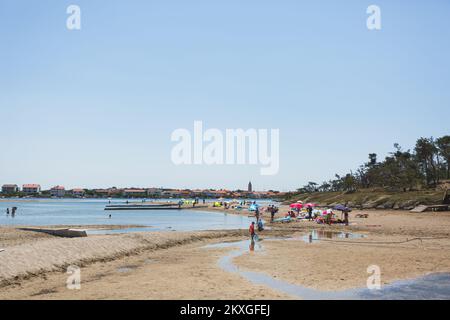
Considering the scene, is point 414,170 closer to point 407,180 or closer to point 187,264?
point 407,180

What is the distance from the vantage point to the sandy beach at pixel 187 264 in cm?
1552

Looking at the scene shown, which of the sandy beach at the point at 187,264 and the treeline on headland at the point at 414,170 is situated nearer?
the sandy beach at the point at 187,264

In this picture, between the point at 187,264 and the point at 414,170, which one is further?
the point at 414,170

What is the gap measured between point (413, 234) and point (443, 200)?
40.4 metres

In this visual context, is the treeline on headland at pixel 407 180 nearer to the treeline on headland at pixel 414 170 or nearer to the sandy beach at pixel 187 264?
the treeline on headland at pixel 414 170

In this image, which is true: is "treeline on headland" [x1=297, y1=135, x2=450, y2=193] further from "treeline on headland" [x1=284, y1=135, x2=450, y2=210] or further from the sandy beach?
the sandy beach

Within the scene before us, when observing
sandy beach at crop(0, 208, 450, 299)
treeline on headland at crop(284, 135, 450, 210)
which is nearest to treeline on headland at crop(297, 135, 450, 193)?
treeline on headland at crop(284, 135, 450, 210)

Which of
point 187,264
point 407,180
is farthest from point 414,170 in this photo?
point 187,264

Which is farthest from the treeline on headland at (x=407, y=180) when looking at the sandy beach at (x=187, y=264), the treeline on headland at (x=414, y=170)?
the sandy beach at (x=187, y=264)

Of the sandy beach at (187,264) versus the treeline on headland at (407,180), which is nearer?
the sandy beach at (187,264)

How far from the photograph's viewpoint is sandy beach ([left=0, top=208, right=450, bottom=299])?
1552cm

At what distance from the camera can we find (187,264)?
71.3ft
